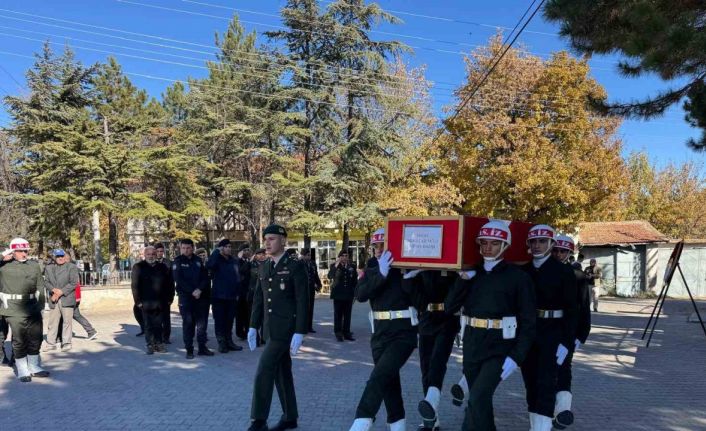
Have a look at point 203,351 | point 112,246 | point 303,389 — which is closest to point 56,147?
point 112,246

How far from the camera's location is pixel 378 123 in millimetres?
25234

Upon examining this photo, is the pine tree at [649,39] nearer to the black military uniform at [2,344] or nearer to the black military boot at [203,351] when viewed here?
the black military boot at [203,351]

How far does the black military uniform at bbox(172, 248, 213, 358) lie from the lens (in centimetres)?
884

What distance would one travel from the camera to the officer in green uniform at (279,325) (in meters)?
4.99

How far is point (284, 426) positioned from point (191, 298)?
4381 millimetres

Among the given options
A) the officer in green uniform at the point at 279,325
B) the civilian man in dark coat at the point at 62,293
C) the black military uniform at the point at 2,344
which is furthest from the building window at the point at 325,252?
the officer in green uniform at the point at 279,325

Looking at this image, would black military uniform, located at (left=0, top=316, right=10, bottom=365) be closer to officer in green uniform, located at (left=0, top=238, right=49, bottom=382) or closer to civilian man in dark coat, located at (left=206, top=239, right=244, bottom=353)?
officer in green uniform, located at (left=0, top=238, right=49, bottom=382)

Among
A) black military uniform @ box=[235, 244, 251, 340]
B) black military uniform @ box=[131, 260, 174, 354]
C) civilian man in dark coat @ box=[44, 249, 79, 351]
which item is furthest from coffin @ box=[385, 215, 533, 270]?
civilian man in dark coat @ box=[44, 249, 79, 351]

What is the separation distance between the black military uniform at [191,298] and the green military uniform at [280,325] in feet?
12.8

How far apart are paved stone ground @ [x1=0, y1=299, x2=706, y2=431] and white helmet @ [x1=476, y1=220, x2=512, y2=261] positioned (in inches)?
83.8

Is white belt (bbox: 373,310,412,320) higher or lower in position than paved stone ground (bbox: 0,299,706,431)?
higher

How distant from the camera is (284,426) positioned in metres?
5.20

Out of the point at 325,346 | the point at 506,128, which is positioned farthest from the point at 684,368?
the point at 506,128

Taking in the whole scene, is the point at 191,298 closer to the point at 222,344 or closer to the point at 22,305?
the point at 222,344
